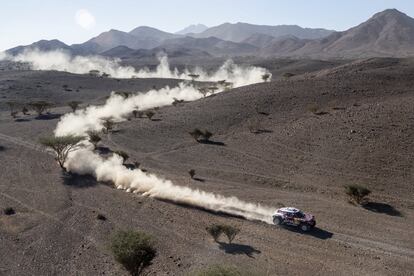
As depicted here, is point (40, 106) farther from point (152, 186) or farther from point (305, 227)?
point (305, 227)

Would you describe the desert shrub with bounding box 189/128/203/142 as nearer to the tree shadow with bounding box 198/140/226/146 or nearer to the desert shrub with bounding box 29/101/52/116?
the tree shadow with bounding box 198/140/226/146

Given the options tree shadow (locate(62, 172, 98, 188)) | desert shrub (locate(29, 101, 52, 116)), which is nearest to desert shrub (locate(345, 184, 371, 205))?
tree shadow (locate(62, 172, 98, 188))

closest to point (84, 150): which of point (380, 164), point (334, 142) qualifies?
point (334, 142)

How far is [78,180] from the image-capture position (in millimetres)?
47125

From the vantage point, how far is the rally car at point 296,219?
33719 millimetres

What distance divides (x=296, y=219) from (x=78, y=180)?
75.7 ft

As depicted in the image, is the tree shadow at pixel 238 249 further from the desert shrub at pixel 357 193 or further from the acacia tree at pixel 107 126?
the acacia tree at pixel 107 126

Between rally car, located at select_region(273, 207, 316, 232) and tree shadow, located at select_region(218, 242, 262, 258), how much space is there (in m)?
4.64

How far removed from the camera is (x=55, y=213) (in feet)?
126

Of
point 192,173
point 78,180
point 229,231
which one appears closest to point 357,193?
point 229,231

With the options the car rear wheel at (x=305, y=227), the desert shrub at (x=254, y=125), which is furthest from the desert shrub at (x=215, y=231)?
the desert shrub at (x=254, y=125)

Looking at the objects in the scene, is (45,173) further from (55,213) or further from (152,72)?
(152,72)

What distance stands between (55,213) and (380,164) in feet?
101

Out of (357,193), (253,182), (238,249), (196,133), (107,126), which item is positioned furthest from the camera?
(107,126)
